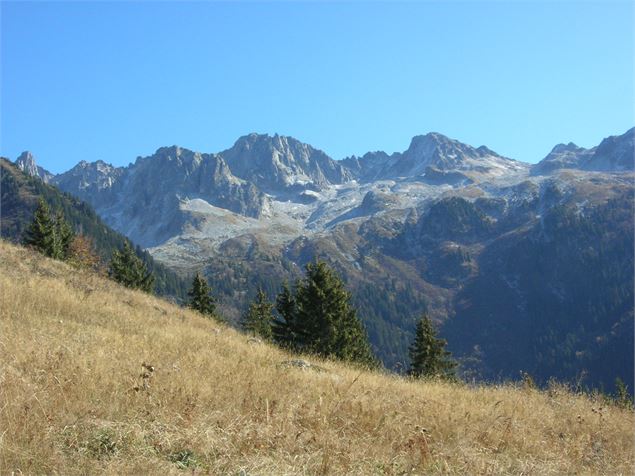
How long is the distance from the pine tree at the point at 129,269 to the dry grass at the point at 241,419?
2086 inches

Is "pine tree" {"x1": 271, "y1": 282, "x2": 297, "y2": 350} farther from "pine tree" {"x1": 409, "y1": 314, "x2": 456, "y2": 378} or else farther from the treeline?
"pine tree" {"x1": 409, "y1": 314, "x2": 456, "y2": 378}

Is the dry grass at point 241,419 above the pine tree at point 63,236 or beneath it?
above

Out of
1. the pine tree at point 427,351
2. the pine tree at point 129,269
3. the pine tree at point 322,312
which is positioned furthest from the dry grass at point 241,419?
the pine tree at point 129,269

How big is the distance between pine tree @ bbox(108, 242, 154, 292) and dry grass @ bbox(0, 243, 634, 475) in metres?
53.0

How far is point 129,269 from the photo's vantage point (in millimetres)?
65312

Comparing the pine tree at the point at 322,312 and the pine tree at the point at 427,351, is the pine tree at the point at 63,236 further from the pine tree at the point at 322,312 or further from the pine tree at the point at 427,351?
the pine tree at the point at 427,351

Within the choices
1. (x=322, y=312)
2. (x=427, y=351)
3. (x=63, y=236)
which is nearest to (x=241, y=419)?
(x=322, y=312)

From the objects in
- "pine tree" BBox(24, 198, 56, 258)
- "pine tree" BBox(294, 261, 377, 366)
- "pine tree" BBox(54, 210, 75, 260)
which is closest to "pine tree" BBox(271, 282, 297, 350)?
"pine tree" BBox(294, 261, 377, 366)

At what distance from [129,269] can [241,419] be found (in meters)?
64.0

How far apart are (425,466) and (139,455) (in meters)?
3.19

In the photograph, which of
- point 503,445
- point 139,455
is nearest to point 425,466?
point 503,445

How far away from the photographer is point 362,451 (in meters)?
5.77

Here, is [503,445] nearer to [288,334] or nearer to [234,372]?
[234,372]

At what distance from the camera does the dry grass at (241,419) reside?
16.1 ft
